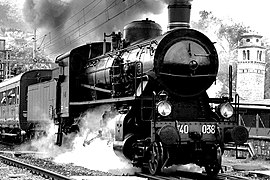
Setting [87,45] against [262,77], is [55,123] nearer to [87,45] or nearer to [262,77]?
[87,45]

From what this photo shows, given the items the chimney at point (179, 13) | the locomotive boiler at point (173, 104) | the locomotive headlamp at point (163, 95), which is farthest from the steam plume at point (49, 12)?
the locomotive headlamp at point (163, 95)

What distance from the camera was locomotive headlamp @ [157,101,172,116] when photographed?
1067 centimetres

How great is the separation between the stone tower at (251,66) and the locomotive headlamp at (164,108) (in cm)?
5621

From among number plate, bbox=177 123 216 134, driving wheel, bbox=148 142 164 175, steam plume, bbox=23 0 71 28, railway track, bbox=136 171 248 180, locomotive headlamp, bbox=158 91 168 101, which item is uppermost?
steam plume, bbox=23 0 71 28

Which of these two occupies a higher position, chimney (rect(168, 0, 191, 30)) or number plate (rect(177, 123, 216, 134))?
chimney (rect(168, 0, 191, 30))

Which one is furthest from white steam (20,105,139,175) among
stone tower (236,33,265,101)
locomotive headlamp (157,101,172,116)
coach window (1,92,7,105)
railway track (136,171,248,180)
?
stone tower (236,33,265,101)

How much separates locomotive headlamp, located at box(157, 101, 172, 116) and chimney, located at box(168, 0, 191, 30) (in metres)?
2.11

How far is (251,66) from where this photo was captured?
226ft

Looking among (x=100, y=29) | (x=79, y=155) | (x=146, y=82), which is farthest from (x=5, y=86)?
(x=146, y=82)

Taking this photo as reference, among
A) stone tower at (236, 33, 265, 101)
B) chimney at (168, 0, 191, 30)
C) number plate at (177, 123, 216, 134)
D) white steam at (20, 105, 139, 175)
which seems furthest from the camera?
stone tower at (236, 33, 265, 101)

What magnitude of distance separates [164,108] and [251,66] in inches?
2375

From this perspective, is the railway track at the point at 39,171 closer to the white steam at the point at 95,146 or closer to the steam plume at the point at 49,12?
the white steam at the point at 95,146

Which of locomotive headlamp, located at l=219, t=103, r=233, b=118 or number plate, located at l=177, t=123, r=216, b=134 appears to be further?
locomotive headlamp, located at l=219, t=103, r=233, b=118

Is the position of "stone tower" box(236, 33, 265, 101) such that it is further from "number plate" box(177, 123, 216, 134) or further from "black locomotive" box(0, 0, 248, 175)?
"number plate" box(177, 123, 216, 134)
